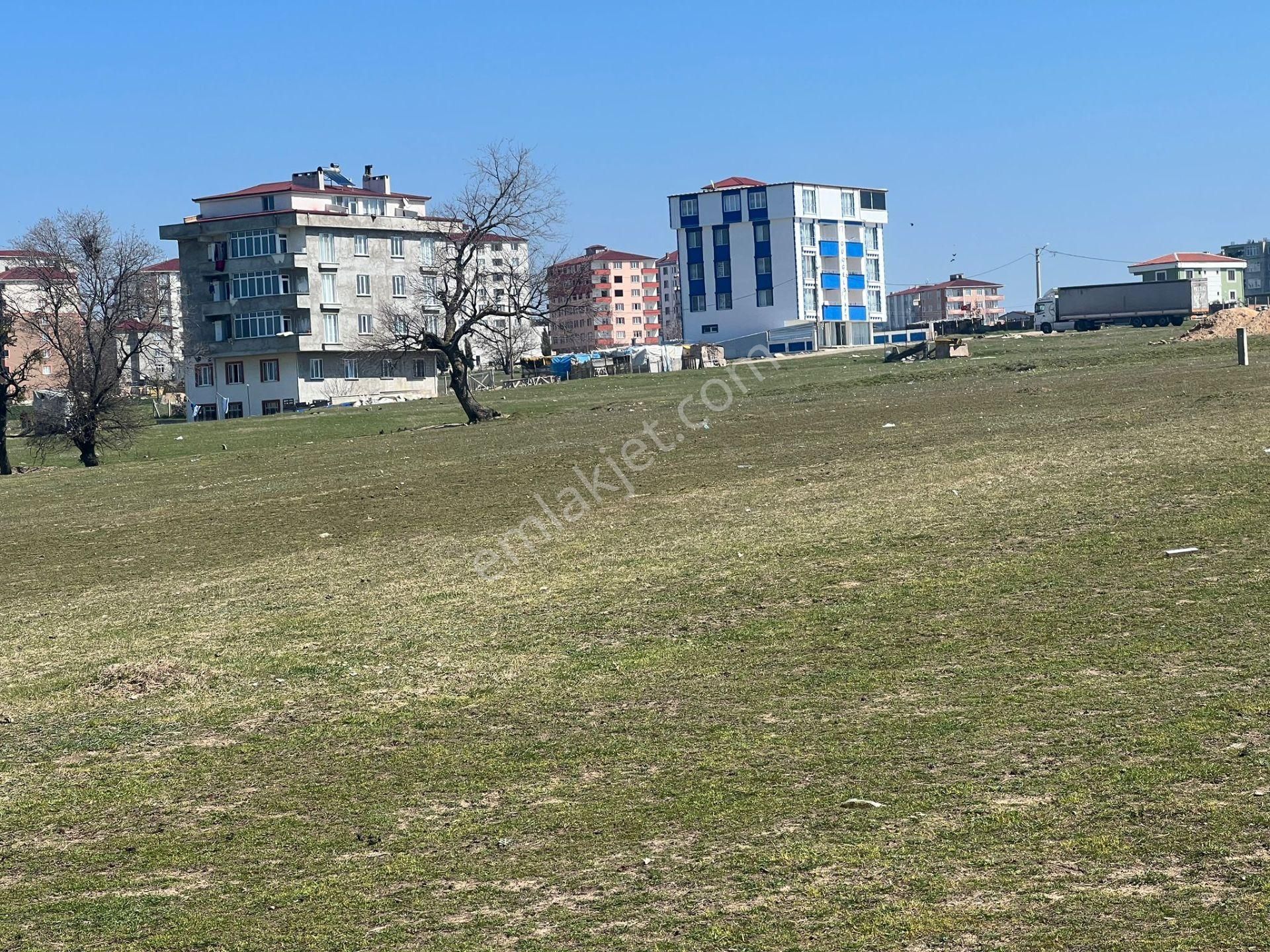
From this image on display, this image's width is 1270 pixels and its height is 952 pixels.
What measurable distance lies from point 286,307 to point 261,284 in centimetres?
255

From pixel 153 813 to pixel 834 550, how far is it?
891 centimetres

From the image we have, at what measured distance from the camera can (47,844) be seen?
28.1 ft

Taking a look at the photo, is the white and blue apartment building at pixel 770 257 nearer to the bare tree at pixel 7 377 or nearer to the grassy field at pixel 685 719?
the bare tree at pixel 7 377

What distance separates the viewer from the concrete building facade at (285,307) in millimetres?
109000

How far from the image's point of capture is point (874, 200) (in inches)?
7111

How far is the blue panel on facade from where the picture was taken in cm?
17112

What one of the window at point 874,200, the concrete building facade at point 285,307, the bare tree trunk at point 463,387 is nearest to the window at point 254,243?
the concrete building facade at point 285,307

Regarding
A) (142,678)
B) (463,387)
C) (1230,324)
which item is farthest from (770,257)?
(142,678)

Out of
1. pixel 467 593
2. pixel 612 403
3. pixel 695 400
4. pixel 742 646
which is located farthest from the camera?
pixel 612 403

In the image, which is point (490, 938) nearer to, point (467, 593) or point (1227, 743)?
point (1227, 743)

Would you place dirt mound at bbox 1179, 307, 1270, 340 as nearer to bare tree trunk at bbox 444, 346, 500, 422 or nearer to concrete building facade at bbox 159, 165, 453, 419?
bare tree trunk at bbox 444, 346, 500, 422

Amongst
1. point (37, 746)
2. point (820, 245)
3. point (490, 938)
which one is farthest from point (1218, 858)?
point (820, 245)

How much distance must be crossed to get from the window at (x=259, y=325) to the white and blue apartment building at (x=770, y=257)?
70.5m

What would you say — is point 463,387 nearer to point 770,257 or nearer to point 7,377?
point 7,377
